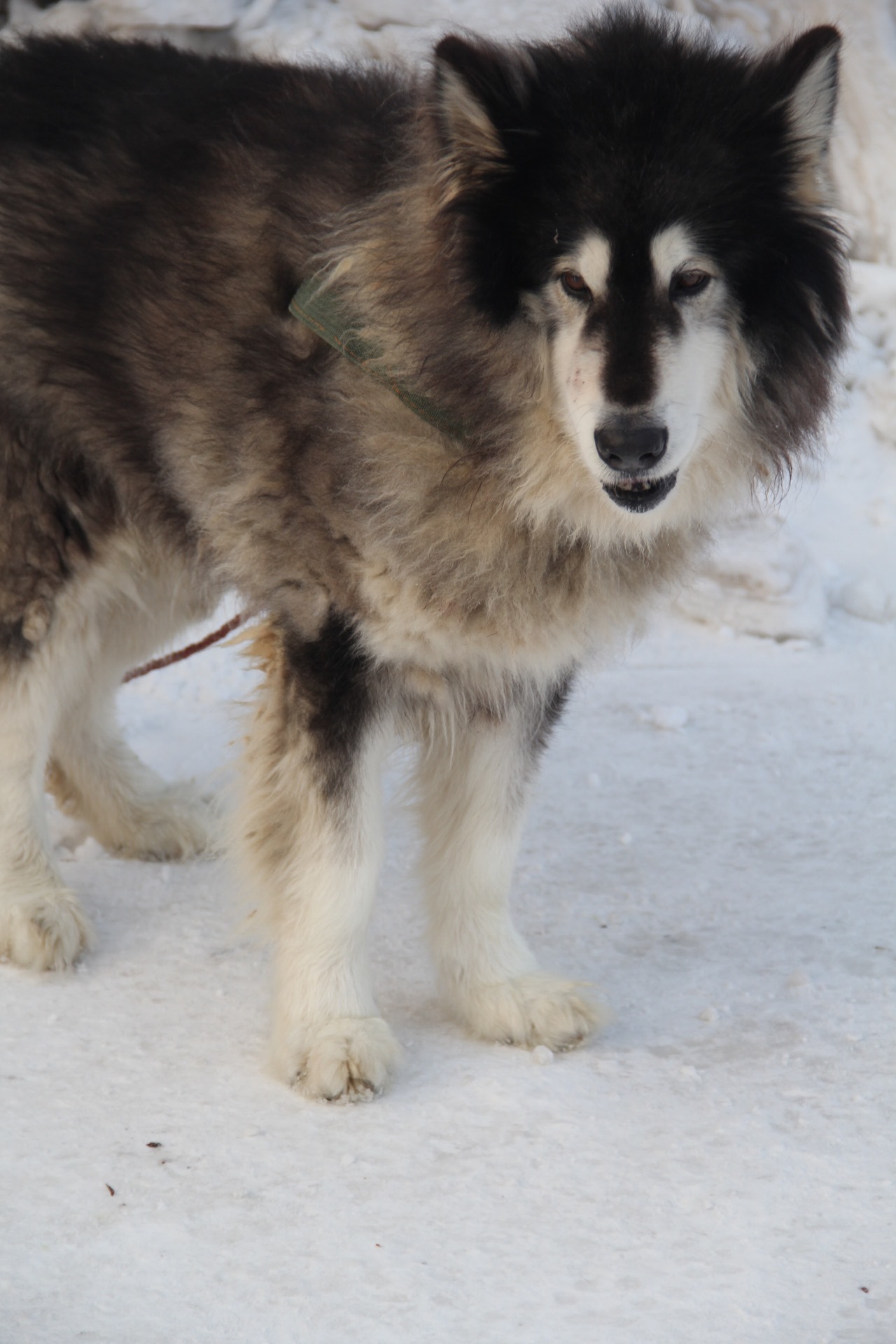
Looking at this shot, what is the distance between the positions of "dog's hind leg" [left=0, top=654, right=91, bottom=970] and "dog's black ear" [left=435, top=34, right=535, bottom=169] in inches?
60.2

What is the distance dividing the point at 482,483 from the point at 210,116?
1157mm

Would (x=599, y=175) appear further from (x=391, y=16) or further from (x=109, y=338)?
(x=391, y=16)

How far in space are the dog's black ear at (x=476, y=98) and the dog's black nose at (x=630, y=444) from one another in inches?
21.0

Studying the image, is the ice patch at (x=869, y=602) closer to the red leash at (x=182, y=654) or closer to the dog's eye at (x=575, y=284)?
the red leash at (x=182, y=654)

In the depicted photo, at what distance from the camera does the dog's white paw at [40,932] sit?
322cm

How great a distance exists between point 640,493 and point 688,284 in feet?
1.20

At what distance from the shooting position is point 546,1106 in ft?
9.01

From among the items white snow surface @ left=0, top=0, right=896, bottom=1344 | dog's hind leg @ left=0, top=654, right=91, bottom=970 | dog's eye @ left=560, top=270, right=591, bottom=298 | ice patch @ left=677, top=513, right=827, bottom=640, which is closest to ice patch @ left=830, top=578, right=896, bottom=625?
ice patch @ left=677, top=513, right=827, bottom=640

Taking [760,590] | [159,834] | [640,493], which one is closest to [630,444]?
[640,493]

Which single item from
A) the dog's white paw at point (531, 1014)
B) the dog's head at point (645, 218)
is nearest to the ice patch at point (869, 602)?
the dog's white paw at point (531, 1014)

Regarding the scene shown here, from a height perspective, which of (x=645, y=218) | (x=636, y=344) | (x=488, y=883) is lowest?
(x=488, y=883)

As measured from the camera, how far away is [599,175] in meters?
2.40

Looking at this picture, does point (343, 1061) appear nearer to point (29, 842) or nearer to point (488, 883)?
point (488, 883)

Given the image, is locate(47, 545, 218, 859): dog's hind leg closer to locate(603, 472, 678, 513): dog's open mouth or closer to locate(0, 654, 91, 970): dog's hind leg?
locate(0, 654, 91, 970): dog's hind leg
